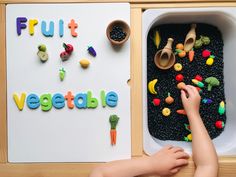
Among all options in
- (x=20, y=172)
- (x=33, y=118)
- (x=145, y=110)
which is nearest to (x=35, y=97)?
(x=33, y=118)

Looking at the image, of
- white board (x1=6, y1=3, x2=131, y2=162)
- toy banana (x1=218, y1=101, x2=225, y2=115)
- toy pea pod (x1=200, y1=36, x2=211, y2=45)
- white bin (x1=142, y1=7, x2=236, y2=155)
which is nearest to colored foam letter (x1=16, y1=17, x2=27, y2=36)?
white board (x1=6, y1=3, x2=131, y2=162)

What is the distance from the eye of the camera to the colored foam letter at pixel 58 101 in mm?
986

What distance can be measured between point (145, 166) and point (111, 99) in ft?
0.74

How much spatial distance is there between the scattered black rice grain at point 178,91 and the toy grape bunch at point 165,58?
0.02 metres

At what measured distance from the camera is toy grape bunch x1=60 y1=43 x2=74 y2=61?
3.19ft

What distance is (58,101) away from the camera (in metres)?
0.99

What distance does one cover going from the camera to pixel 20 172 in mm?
995

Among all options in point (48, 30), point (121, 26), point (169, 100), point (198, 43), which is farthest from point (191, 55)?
point (48, 30)

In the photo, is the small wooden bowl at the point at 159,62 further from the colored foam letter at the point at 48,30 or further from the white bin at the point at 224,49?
the colored foam letter at the point at 48,30

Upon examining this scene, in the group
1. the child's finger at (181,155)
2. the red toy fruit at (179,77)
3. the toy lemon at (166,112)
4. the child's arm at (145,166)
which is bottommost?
the child's arm at (145,166)

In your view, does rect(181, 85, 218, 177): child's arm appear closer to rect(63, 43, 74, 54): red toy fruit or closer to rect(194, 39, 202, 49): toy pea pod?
rect(194, 39, 202, 49): toy pea pod

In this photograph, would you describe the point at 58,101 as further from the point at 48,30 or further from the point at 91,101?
the point at 48,30

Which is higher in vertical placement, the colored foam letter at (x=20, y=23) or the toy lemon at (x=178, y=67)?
the colored foam letter at (x=20, y=23)

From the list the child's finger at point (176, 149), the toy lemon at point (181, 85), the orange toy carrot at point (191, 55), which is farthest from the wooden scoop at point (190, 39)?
the child's finger at point (176, 149)
